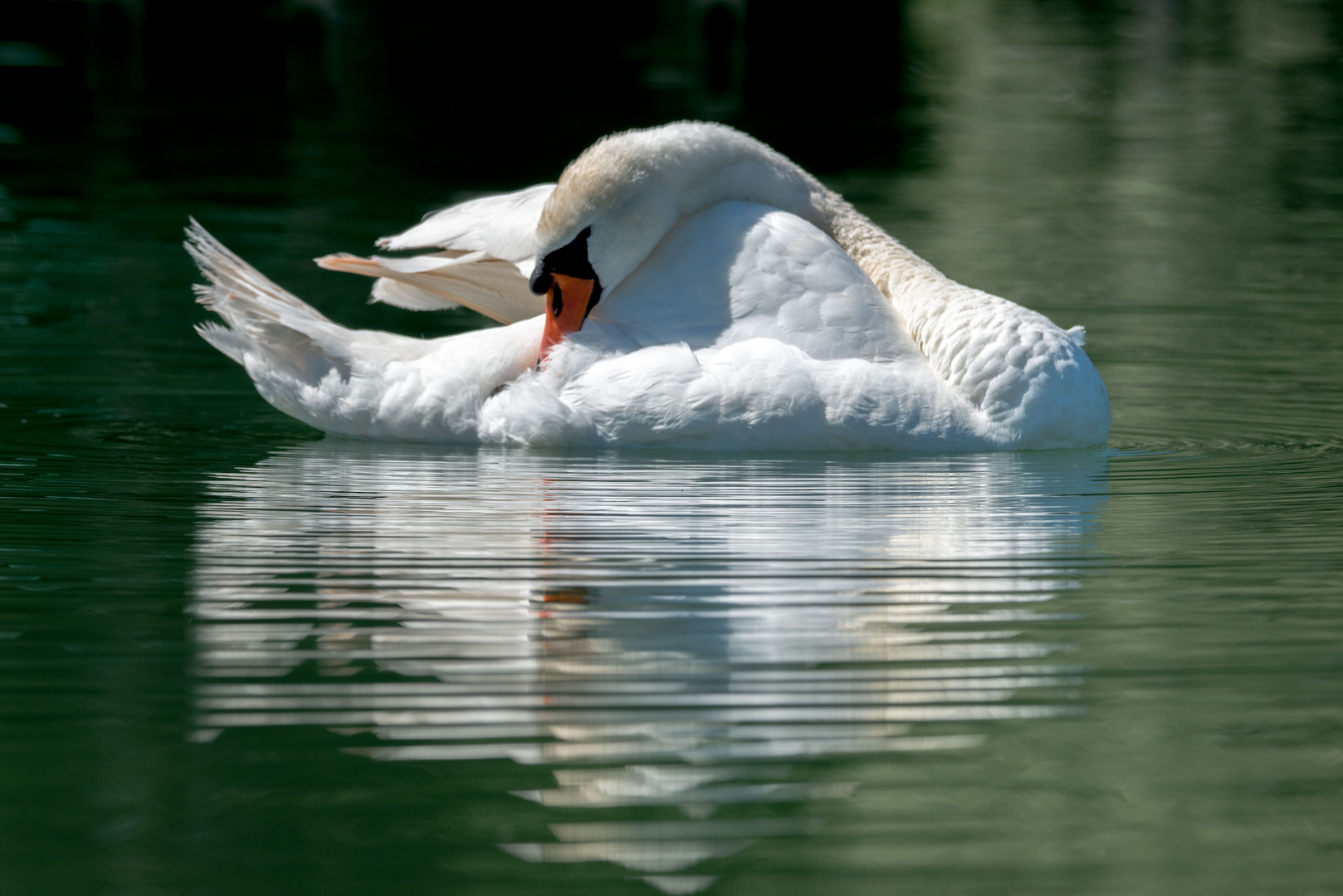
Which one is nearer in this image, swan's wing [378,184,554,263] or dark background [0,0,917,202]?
swan's wing [378,184,554,263]

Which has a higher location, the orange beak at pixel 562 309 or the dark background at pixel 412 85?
the orange beak at pixel 562 309

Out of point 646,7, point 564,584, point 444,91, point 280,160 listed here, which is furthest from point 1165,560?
point 646,7

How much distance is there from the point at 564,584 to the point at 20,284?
7080 millimetres

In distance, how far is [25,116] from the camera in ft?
66.0

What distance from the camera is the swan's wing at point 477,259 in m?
7.19

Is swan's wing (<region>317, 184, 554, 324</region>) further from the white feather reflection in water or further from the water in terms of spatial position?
the white feather reflection in water

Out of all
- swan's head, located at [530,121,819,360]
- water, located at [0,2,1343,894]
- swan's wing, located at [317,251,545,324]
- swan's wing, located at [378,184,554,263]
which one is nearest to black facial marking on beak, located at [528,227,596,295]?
swan's head, located at [530,121,819,360]

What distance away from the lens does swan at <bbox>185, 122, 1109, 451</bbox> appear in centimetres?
659

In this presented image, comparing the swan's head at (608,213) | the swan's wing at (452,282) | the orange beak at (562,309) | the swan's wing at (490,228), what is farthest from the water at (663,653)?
the swan's wing at (490,228)

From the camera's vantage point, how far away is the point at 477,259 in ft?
23.8

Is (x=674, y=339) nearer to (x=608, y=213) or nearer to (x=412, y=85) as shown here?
(x=608, y=213)

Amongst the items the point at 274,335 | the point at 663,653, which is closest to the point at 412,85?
the point at 274,335

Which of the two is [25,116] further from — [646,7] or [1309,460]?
[646,7]

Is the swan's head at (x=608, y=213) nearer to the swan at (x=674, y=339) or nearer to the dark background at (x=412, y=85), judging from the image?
the swan at (x=674, y=339)
